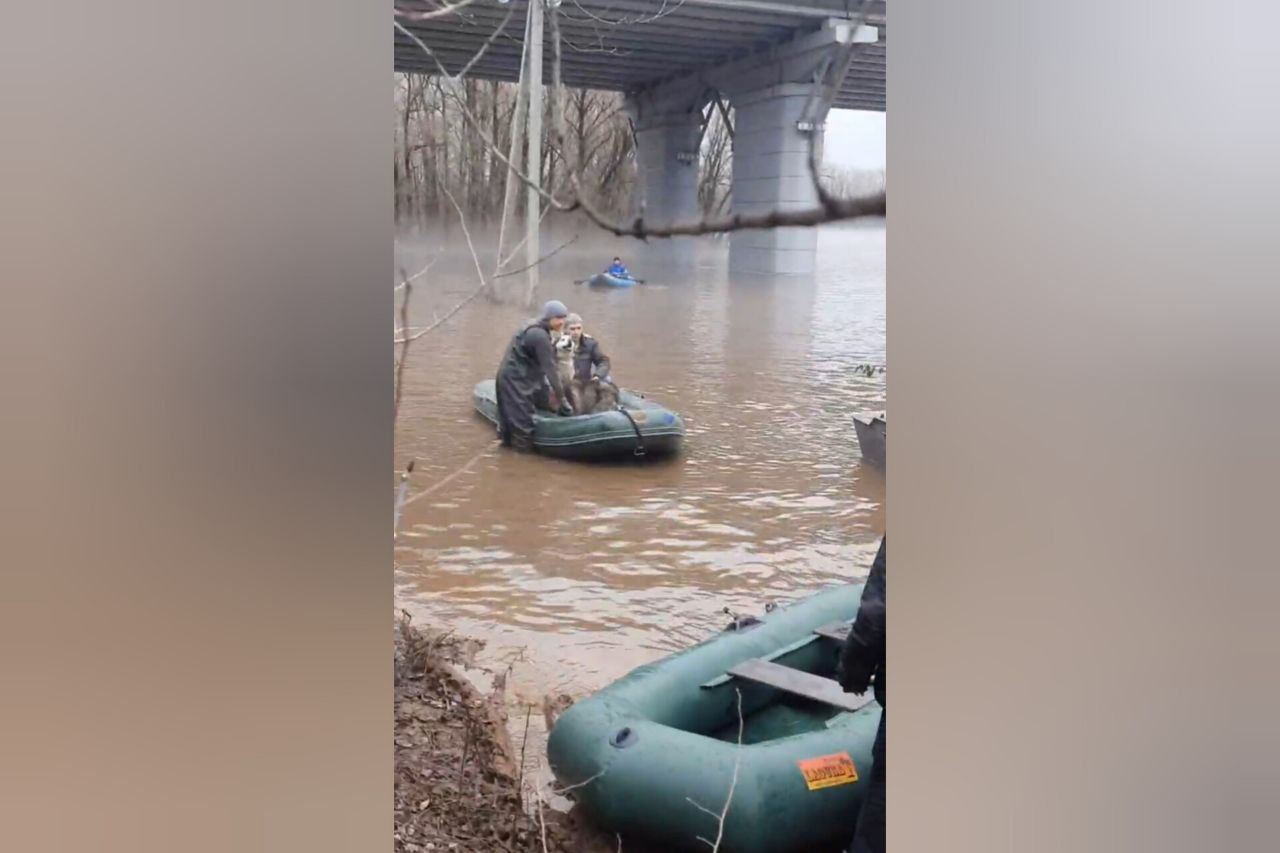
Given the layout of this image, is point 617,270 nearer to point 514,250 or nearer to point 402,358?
point 514,250

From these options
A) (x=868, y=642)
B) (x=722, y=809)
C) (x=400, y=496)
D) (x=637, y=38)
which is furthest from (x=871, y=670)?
(x=637, y=38)

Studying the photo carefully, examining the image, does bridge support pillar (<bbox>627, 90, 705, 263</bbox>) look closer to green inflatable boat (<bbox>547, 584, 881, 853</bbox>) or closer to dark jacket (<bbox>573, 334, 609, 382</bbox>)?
dark jacket (<bbox>573, 334, 609, 382</bbox>)

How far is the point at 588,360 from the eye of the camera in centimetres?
220

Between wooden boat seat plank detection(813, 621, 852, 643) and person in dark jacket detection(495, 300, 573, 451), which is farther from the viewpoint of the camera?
wooden boat seat plank detection(813, 621, 852, 643)

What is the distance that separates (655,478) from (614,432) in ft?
0.34

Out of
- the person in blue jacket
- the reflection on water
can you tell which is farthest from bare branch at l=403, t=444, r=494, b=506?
the person in blue jacket

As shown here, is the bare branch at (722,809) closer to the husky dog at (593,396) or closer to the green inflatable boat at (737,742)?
the green inflatable boat at (737,742)

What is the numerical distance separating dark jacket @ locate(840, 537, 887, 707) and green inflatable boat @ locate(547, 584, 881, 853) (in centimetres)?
2

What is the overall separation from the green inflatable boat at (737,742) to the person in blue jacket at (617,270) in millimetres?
606

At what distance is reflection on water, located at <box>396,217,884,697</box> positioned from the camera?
2074mm

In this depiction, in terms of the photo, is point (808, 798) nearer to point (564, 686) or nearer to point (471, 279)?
point (564, 686)

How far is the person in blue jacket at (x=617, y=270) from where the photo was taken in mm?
2186
